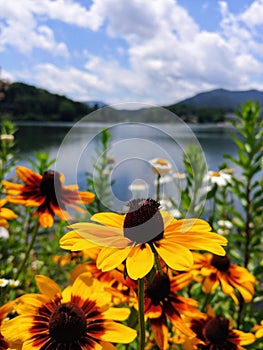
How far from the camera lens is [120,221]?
2.76 ft

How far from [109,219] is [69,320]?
0.66 feet

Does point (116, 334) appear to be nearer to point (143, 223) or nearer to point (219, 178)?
point (143, 223)

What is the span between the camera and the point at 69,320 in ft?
2.49

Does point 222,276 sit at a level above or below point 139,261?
below

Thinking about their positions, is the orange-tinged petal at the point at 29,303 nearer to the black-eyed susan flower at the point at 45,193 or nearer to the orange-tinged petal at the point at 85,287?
the orange-tinged petal at the point at 85,287

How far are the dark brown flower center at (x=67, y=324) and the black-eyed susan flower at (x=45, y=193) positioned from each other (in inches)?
21.9

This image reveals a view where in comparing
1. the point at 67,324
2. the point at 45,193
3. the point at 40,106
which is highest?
the point at 40,106

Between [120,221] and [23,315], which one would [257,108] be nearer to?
[120,221]

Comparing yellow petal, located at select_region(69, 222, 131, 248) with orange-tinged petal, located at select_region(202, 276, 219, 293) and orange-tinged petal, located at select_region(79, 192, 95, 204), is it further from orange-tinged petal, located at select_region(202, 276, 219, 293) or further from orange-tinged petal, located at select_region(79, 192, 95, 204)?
orange-tinged petal, located at select_region(202, 276, 219, 293)

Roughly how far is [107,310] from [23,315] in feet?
0.54

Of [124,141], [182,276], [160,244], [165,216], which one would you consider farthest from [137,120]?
[182,276]

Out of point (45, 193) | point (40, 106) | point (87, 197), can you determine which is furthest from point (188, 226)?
point (40, 106)

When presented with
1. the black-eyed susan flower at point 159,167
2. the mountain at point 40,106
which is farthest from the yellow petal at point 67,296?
the mountain at point 40,106

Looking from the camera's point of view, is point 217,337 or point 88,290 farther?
point 217,337
